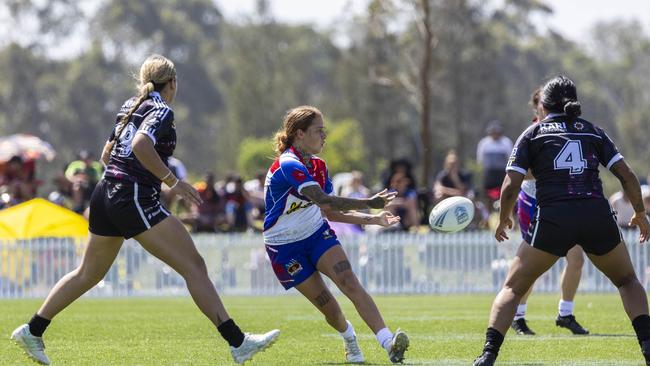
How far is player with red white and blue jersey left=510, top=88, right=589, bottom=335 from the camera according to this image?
498 inches

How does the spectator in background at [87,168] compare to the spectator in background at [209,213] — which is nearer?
the spectator in background at [87,168]

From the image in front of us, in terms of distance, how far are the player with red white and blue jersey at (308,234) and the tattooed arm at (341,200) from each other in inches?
9.1

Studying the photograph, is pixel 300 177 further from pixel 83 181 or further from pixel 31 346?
pixel 83 181

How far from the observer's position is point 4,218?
22328mm

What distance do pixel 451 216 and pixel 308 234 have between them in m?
1.19

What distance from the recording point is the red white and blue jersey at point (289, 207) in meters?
10.1

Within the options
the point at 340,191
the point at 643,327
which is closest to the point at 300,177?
the point at 643,327

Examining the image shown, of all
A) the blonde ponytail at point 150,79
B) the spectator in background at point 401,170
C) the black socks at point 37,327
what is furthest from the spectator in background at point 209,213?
the blonde ponytail at point 150,79

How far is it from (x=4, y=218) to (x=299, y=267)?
13196 mm

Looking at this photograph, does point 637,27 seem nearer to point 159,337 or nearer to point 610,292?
point 610,292

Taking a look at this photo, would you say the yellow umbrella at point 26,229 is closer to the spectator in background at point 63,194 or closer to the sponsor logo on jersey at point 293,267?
the spectator in background at point 63,194

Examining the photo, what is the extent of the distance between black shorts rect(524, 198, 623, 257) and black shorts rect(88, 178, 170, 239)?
2.60 m

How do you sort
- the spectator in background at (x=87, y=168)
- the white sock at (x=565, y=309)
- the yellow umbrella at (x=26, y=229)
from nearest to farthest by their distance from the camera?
the white sock at (x=565, y=309), the yellow umbrella at (x=26, y=229), the spectator in background at (x=87, y=168)

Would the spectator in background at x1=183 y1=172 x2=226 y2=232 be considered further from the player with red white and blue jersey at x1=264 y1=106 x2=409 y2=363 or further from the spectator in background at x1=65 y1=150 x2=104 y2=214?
the player with red white and blue jersey at x1=264 y1=106 x2=409 y2=363
